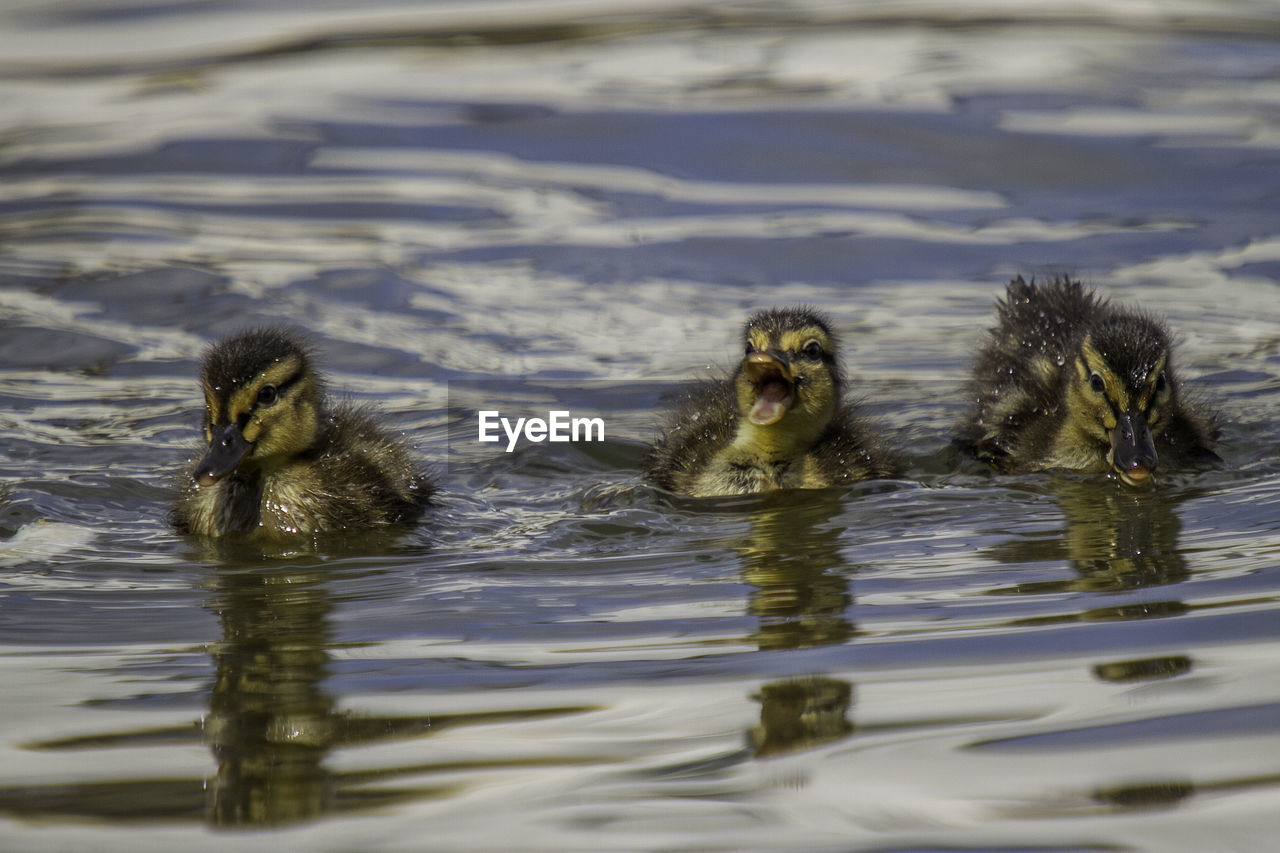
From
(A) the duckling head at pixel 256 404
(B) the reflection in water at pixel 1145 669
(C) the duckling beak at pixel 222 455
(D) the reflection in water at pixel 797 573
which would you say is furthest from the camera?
(A) the duckling head at pixel 256 404

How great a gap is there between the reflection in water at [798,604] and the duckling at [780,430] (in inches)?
5.5

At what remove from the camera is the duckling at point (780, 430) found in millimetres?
5656

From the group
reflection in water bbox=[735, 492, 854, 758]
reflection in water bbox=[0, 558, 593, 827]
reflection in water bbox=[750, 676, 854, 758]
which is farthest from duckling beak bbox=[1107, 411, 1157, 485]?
reflection in water bbox=[0, 558, 593, 827]

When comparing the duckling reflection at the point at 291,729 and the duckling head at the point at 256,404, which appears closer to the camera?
the duckling reflection at the point at 291,729

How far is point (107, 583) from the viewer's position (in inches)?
183

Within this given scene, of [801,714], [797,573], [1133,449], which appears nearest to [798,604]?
[797,573]

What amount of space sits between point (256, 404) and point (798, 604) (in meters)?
1.96

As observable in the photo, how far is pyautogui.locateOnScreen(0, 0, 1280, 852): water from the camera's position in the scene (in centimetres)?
304

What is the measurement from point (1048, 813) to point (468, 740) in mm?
1140

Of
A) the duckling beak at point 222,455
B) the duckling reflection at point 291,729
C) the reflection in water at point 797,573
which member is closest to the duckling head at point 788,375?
the reflection in water at point 797,573

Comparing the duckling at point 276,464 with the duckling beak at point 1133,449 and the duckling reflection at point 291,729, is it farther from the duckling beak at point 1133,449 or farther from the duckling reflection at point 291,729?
the duckling beak at point 1133,449

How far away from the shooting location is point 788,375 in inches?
221

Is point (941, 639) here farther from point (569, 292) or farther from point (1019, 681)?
point (569, 292)

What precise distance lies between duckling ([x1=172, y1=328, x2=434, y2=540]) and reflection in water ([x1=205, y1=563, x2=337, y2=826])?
0.56 metres
